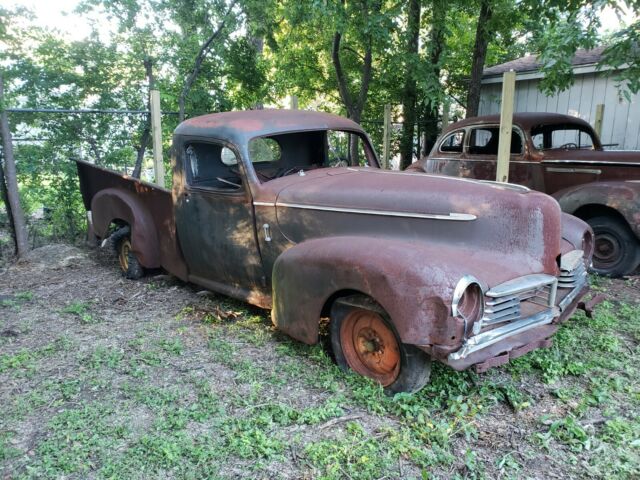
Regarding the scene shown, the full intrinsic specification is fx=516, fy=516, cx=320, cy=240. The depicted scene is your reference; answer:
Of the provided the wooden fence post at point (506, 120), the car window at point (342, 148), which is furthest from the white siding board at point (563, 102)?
the car window at point (342, 148)

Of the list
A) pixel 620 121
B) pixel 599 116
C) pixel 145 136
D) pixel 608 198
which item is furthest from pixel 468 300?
pixel 620 121

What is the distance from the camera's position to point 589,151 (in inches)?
252

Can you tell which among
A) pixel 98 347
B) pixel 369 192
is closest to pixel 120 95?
pixel 98 347

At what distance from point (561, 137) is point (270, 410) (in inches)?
219

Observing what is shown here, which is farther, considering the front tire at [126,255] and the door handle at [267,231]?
the front tire at [126,255]

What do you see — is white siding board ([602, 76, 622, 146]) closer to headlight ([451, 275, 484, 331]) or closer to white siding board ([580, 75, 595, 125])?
white siding board ([580, 75, 595, 125])

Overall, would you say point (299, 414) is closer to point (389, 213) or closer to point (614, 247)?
point (389, 213)

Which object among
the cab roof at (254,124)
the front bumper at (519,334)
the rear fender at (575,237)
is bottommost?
the front bumper at (519,334)

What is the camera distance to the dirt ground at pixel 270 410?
2598 mm

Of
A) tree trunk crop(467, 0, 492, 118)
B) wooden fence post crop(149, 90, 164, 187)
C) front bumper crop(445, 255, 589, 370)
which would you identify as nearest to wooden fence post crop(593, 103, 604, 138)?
tree trunk crop(467, 0, 492, 118)

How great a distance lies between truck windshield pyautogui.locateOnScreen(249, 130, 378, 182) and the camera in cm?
480

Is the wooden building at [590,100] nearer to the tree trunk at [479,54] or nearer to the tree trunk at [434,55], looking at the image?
the tree trunk at [479,54]

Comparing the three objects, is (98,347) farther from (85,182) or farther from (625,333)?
(625,333)

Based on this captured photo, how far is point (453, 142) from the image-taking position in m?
7.36
